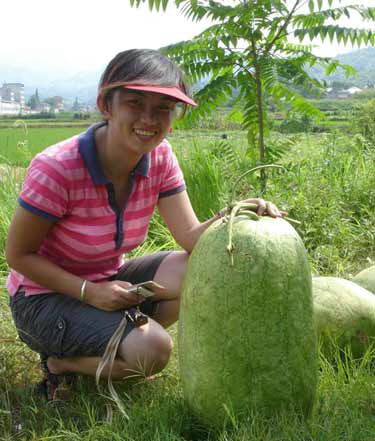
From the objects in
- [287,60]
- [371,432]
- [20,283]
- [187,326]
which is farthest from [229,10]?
[371,432]

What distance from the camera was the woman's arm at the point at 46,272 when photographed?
250 centimetres

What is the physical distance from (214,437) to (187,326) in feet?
1.37

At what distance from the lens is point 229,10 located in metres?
4.26

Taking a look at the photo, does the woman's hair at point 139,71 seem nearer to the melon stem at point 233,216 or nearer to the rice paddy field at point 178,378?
the melon stem at point 233,216

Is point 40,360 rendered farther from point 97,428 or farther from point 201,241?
point 201,241

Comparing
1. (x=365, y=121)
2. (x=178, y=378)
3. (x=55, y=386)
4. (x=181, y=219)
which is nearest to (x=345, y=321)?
(x=178, y=378)

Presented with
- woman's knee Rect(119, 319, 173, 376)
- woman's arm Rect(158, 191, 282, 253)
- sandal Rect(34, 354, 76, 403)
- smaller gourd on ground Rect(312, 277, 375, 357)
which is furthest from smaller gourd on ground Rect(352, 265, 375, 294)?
sandal Rect(34, 354, 76, 403)

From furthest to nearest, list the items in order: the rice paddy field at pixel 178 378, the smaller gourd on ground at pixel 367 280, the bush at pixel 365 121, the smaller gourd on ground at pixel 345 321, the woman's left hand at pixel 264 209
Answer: the bush at pixel 365 121 → the smaller gourd on ground at pixel 367 280 → the smaller gourd on ground at pixel 345 321 → the woman's left hand at pixel 264 209 → the rice paddy field at pixel 178 378

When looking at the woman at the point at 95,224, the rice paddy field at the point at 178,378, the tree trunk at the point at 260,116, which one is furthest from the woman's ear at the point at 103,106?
the tree trunk at the point at 260,116

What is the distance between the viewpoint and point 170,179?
9.66 feet

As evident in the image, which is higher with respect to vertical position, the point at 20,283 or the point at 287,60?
the point at 287,60

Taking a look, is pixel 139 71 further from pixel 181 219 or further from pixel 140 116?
pixel 181 219

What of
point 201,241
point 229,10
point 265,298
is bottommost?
point 265,298

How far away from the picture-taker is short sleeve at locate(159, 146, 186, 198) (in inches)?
115
